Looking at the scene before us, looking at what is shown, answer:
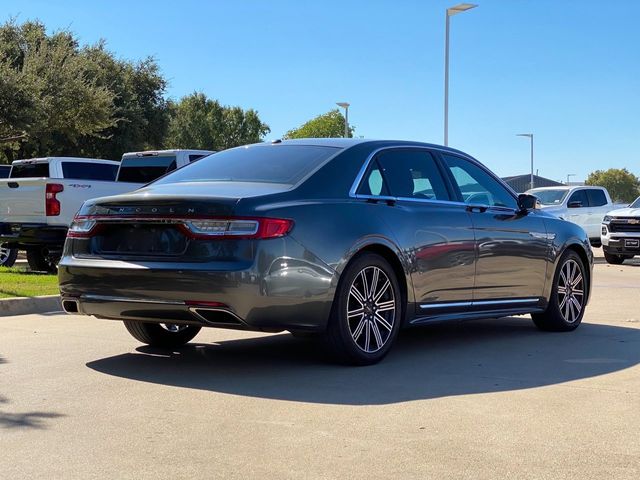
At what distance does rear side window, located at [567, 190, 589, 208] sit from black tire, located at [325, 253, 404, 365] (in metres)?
18.9

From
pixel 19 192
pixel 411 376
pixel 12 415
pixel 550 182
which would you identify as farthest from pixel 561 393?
pixel 550 182

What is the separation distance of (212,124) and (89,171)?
71763 mm

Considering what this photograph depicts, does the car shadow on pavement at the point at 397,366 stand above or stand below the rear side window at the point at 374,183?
below

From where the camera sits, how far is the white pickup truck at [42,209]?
1516 centimetres

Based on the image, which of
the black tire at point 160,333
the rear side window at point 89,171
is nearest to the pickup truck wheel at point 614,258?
the rear side window at point 89,171

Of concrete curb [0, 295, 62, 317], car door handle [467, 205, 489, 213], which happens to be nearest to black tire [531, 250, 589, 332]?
car door handle [467, 205, 489, 213]

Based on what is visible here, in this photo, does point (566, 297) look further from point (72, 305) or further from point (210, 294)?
point (72, 305)

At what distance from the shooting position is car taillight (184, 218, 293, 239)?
5895 mm

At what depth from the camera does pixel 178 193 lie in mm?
6246

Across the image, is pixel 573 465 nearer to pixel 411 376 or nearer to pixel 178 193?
pixel 411 376

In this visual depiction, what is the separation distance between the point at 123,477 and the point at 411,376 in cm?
274

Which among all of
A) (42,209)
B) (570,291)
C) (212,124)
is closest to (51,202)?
(42,209)

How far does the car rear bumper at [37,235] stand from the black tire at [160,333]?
7964 mm

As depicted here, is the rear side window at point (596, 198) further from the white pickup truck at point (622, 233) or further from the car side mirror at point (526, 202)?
the car side mirror at point (526, 202)
